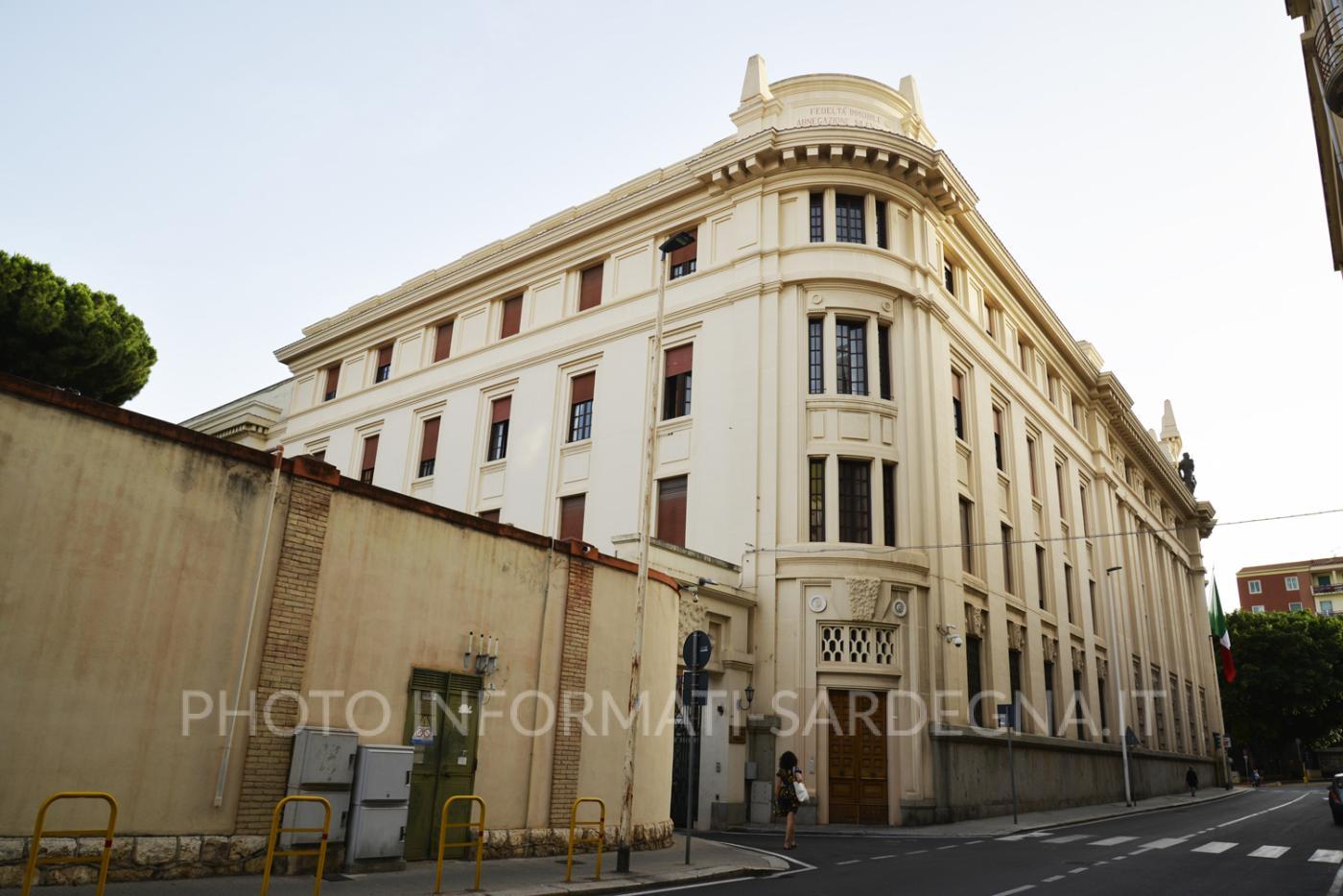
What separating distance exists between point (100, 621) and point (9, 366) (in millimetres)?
20869

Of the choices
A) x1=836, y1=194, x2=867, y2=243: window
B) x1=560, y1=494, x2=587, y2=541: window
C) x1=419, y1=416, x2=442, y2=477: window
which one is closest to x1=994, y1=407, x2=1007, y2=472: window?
x1=836, y1=194, x2=867, y2=243: window

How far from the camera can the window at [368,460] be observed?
34.1 metres

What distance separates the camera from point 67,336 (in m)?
25.7

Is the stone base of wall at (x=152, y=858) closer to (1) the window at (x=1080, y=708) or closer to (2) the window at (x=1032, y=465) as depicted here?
(2) the window at (x=1032, y=465)

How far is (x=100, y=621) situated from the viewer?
8.35 meters

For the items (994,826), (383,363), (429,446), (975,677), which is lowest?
(994,826)

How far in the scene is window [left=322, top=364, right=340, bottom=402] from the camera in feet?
122

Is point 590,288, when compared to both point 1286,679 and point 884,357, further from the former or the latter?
point 1286,679

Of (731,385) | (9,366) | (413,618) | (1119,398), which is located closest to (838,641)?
(731,385)

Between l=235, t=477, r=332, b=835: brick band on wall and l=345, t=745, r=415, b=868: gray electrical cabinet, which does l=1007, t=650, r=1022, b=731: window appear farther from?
l=235, t=477, r=332, b=835: brick band on wall

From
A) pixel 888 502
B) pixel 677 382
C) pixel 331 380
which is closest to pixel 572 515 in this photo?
pixel 677 382

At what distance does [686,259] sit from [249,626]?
19.2m

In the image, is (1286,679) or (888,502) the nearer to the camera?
(888,502)

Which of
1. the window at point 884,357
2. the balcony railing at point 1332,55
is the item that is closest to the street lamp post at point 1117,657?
the window at point 884,357
